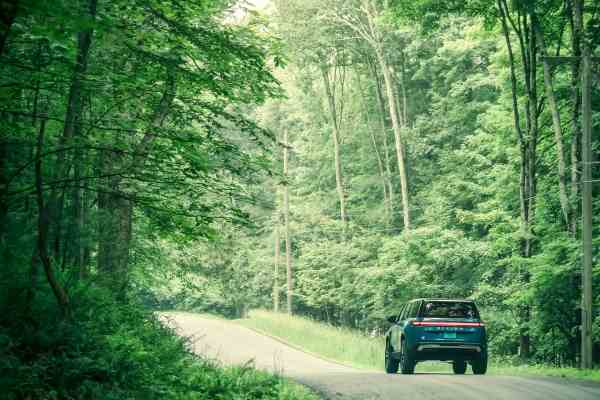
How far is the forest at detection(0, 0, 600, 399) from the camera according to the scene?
750cm

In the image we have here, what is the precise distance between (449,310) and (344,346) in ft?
47.0

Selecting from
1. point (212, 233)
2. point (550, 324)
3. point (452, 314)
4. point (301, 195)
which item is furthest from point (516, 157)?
point (301, 195)

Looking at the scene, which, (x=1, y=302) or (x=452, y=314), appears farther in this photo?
(x=452, y=314)

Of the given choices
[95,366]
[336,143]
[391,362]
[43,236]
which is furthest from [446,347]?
[336,143]

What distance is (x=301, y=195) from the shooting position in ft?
164

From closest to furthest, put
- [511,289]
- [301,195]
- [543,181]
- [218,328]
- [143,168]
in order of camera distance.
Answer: [143,168] < [511,289] < [543,181] < [218,328] < [301,195]

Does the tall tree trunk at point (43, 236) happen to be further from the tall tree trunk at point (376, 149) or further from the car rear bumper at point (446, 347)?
the tall tree trunk at point (376, 149)

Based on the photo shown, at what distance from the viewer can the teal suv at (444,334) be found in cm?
1484

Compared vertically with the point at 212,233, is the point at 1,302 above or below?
below

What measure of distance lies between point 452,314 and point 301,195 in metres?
35.3

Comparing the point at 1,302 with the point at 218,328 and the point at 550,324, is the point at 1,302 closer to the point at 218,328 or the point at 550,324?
the point at 550,324

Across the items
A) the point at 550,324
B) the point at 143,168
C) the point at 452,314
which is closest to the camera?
the point at 143,168

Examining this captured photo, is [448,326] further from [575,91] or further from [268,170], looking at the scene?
[575,91]

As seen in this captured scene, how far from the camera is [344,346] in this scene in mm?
28875
